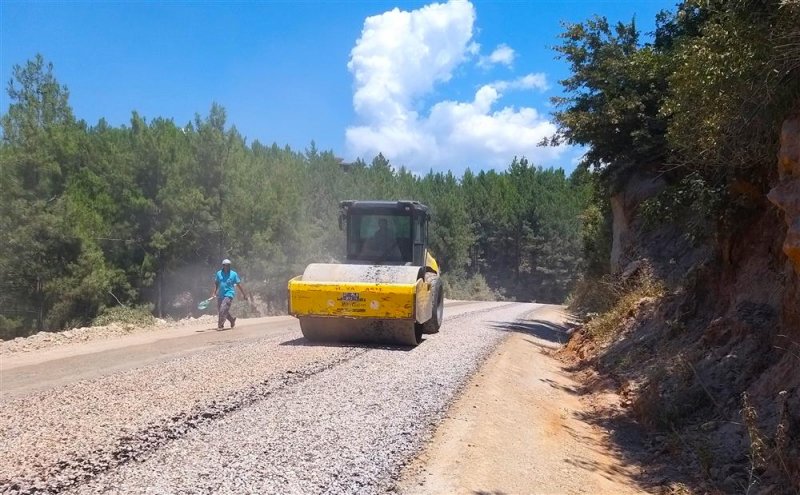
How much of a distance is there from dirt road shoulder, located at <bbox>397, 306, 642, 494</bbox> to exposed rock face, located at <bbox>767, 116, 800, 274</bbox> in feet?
8.72

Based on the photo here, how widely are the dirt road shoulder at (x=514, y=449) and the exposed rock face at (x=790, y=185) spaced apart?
2657 millimetres

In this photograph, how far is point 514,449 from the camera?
19.7 feet

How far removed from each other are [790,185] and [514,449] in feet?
12.4

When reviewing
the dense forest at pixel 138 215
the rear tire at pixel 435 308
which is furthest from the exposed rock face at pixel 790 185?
the dense forest at pixel 138 215

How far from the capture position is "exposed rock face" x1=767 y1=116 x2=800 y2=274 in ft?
18.5

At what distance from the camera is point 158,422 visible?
5.61m

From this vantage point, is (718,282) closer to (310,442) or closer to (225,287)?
(310,442)

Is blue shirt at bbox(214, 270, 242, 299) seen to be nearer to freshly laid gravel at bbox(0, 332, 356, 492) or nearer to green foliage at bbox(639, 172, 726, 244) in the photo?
freshly laid gravel at bbox(0, 332, 356, 492)

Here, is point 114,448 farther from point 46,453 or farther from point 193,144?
point 193,144

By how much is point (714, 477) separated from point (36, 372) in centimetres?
936

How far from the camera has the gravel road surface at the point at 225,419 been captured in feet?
14.9

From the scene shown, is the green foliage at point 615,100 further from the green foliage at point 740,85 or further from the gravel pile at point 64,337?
the gravel pile at point 64,337

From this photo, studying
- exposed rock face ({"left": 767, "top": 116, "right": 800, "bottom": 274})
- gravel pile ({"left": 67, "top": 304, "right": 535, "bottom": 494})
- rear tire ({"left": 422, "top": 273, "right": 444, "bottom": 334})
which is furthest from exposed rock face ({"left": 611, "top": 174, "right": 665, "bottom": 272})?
gravel pile ({"left": 67, "top": 304, "right": 535, "bottom": 494})

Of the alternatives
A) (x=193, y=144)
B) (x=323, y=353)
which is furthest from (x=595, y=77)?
(x=193, y=144)
